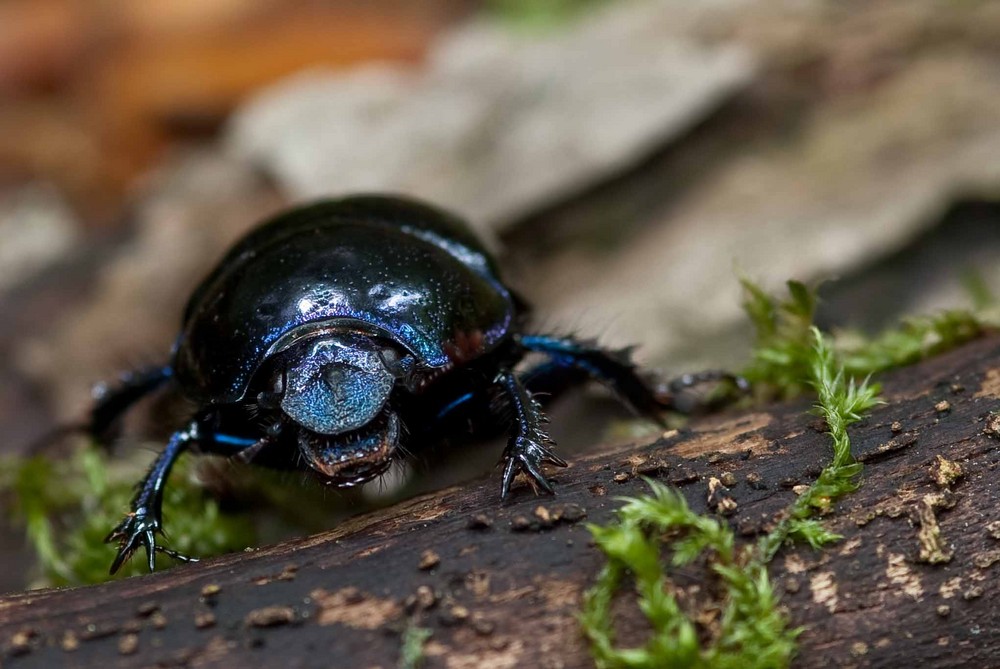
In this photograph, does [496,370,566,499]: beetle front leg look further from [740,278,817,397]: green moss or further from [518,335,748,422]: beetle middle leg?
[740,278,817,397]: green moss

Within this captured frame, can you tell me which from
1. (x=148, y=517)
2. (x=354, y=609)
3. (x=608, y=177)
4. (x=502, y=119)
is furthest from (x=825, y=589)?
(x=502, y=119)

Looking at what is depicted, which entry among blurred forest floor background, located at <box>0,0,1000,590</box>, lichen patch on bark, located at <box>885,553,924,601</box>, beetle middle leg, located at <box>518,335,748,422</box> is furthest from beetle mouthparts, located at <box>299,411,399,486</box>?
blurred forest floor background, located at <box>0,0,1000,590</box>

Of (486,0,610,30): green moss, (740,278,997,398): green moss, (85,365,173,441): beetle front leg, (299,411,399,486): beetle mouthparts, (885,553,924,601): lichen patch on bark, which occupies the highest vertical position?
(486,0,610,30): green moss

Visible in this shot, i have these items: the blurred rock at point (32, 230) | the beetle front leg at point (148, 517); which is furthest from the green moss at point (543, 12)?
the beetle front leg at point (148, 517)

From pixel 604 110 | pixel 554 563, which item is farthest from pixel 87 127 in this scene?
pixel 554 563

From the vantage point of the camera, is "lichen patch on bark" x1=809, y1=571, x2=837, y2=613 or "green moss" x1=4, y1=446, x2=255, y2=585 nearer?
"lichen patch on bark" x1=809, y1=571, x2=837, y2=613

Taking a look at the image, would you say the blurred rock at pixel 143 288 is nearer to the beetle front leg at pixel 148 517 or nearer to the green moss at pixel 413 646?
the beetle front leg at pixel 148 517
